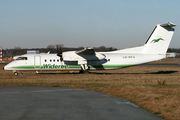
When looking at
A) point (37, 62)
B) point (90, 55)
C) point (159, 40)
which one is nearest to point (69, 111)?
point (90, 55)

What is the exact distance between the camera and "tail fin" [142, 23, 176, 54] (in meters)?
29.5

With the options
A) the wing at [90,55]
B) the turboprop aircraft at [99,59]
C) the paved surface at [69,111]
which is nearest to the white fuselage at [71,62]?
the turboprop aircraft at [99,59]

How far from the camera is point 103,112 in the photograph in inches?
367

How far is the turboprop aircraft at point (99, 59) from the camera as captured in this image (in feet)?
96.8

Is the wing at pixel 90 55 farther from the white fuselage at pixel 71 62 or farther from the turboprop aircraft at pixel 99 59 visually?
the white fuselage at pixel 71 62

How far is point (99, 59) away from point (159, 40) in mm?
7725

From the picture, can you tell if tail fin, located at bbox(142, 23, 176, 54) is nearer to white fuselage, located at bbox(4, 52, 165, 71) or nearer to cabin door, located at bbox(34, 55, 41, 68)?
white fuselage, located at bbox(4, 52, 165, 71)

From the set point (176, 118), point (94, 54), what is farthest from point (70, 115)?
point (94, 54)

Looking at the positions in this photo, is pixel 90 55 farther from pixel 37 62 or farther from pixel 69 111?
pixel 69 111

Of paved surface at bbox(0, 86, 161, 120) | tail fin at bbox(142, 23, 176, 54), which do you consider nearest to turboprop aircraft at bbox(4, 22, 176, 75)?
tail fin at bbox(142, 23, 176, 54)

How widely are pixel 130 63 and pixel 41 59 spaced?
1101 centimetres

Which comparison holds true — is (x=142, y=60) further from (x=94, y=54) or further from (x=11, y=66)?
(x=11, y=66)

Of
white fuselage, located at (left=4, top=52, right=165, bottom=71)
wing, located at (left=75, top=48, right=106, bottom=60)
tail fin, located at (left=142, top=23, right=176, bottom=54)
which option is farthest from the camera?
white fuselage, located at (left=4, top=52, right=165, bottom=71)

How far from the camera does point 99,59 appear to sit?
29.6 metres
